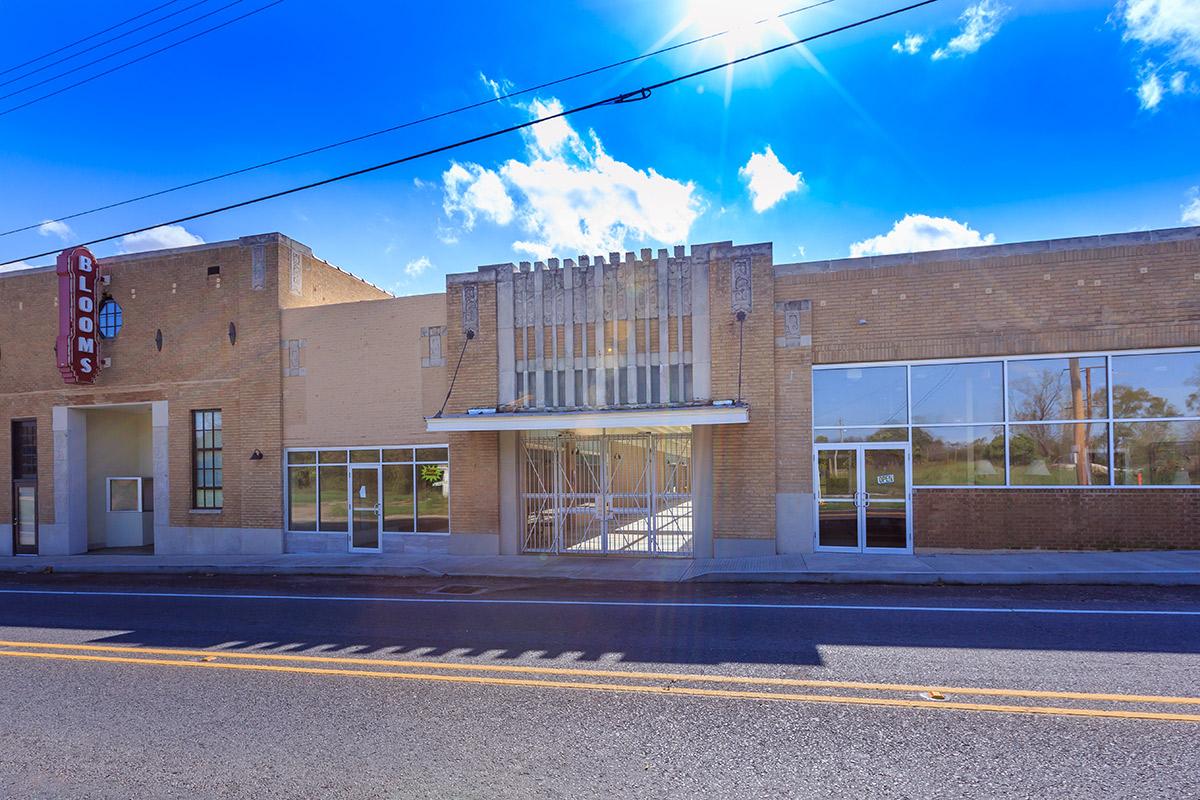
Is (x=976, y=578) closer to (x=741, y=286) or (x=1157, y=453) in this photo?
(x=1157, y=453)

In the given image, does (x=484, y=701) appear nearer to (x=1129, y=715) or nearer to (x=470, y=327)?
(x=1129, y=715)

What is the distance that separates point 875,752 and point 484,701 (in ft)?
9.75

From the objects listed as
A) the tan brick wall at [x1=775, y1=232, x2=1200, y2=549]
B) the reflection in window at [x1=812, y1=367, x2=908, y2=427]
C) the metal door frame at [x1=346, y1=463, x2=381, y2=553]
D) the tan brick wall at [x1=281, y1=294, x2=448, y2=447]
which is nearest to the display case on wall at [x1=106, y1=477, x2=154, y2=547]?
the tan brick wall at [x1=281, y1=294, x2=448, y2=447]

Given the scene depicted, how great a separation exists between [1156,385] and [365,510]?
16255 millimetres

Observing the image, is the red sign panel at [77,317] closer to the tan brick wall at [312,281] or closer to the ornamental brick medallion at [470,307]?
the tan brick wall at [312,281]

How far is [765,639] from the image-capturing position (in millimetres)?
7883

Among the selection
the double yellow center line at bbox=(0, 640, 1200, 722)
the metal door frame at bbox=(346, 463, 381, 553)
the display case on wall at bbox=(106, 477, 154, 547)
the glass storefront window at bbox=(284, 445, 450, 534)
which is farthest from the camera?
the display case on wall at bbox=(106, 477, 154, 547)

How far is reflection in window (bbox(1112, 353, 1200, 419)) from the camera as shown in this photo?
13195 millimetres

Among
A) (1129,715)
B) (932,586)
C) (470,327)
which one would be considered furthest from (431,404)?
(1129,715)

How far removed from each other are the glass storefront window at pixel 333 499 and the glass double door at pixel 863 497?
10.8 m

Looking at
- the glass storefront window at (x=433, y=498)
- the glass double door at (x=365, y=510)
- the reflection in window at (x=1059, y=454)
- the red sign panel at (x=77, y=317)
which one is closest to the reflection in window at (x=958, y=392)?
the reflection in window at (x=1059, y=454)

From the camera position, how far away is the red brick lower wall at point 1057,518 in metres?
13.1

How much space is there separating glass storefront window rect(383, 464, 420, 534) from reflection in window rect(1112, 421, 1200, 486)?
1420 centimetres

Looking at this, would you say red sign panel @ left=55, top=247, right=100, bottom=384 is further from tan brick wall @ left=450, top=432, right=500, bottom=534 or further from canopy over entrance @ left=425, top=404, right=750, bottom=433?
tan brick wall @ left=450, top=432, right=500, bottom=534
